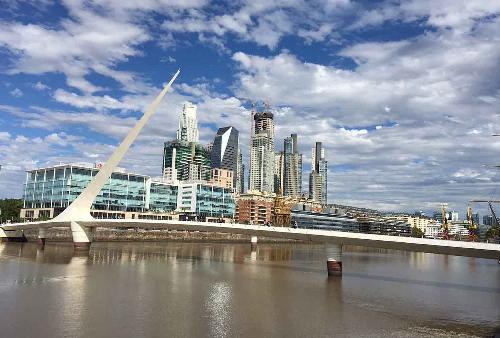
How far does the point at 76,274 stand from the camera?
31.9m

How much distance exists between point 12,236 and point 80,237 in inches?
763

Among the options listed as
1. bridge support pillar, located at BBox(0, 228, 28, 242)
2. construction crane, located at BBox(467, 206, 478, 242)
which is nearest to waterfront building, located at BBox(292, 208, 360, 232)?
construction crane, located at BBox(467, 206, 478, 242)

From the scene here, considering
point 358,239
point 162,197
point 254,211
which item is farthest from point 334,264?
point 254,211

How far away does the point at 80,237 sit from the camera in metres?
52.4

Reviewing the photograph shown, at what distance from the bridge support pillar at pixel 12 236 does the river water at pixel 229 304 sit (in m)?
31.5

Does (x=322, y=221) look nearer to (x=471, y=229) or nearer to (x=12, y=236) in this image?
(x=471, y=229)

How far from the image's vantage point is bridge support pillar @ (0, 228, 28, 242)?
64.2 meters

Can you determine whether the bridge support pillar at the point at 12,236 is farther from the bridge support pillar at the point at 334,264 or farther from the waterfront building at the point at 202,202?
the waterfront building at the point at 202,202

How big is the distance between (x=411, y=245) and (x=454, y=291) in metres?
4.11

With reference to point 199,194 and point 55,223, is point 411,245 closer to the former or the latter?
point 55,223

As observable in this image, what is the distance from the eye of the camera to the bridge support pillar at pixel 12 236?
64250mm

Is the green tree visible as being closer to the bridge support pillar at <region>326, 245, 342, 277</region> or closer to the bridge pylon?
the bridge pylon

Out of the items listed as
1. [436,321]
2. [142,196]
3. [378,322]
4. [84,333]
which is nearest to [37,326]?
[84,333]

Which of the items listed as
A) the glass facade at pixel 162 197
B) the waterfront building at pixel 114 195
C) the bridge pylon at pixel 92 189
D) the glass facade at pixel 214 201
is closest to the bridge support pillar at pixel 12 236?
the bridge pylon at pixel 92 189
